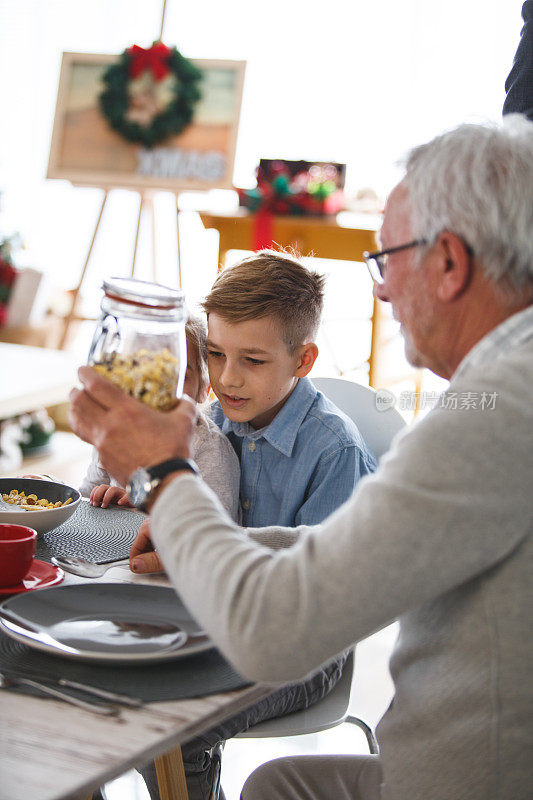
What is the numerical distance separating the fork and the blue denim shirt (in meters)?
0.82

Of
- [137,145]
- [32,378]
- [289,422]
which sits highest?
[137,145]

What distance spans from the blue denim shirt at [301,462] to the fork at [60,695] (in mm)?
823

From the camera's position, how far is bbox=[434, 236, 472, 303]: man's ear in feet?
2.95

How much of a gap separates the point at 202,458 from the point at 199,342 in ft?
0.88

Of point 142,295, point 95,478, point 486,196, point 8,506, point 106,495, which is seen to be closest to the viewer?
point 486,196

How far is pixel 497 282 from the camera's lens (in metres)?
0.90

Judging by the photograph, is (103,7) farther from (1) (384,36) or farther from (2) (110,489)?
(2) (110,489)

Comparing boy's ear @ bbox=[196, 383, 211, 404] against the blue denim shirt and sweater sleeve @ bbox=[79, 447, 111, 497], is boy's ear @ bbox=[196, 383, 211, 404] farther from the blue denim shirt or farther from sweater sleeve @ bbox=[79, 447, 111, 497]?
sweater sleeve @ bbox=[79, 447, 111, 497]

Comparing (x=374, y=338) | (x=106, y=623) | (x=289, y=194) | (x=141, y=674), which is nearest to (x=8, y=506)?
(x=106, y=623)

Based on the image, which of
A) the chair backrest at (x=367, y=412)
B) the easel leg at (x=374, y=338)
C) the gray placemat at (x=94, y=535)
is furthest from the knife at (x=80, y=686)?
the easel leg at (x=374, y=338)

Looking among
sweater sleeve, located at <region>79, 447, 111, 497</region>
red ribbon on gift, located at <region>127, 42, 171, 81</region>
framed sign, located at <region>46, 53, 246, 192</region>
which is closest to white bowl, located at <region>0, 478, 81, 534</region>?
sweater sleeve, located at <region>79, 447, 111, 497</region>

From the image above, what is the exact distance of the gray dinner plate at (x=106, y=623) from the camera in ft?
3.04

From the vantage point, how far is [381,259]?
40.0 inches

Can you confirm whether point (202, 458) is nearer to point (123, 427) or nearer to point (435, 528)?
point (123, 427)
